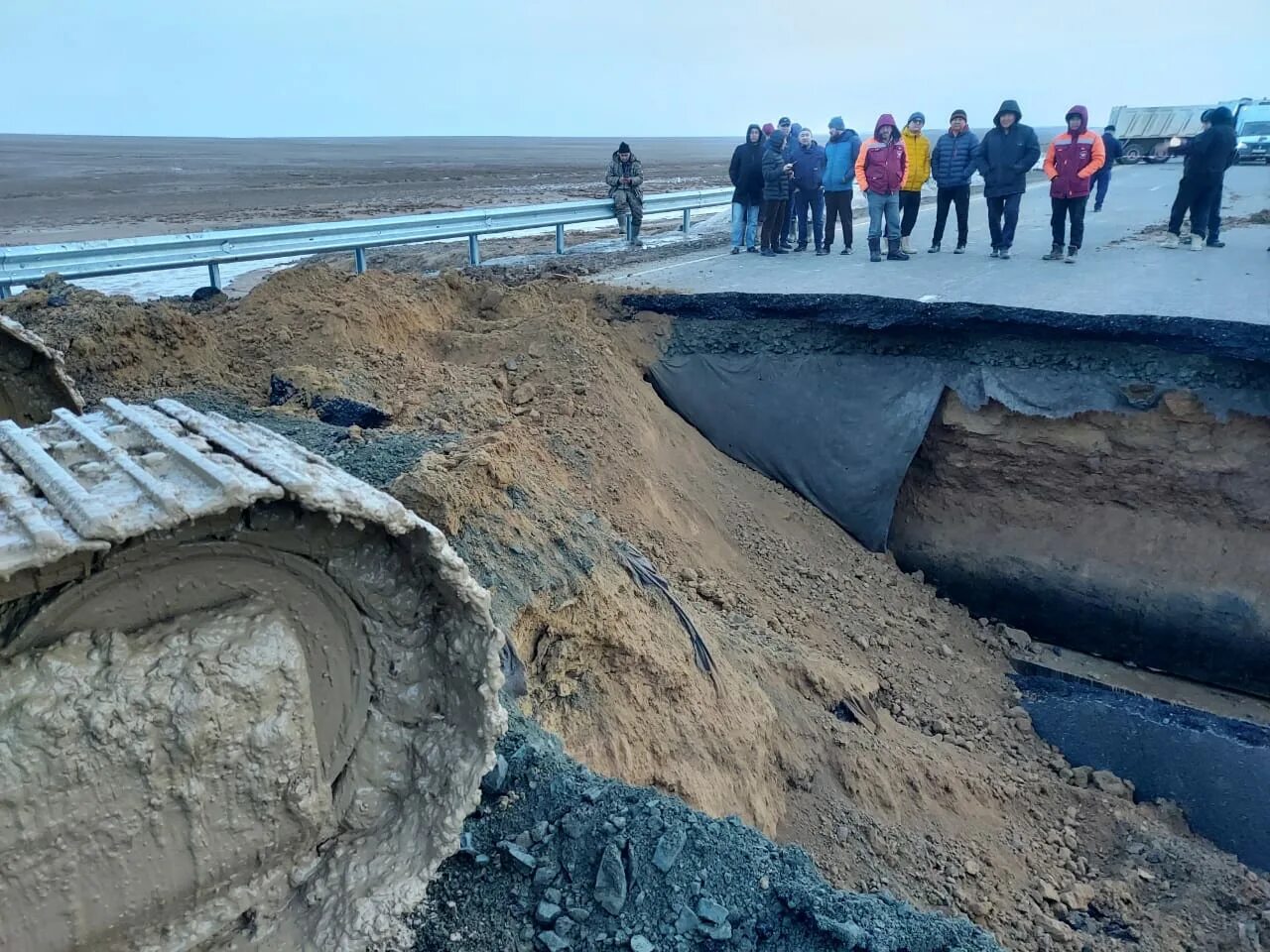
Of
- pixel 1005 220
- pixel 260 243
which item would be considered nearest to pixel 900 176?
pixel 1005 220

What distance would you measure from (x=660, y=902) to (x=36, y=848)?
1.62 metres

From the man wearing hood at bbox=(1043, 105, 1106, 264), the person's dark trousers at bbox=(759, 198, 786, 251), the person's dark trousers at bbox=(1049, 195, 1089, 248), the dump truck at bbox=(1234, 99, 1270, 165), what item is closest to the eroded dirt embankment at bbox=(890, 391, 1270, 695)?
the man wearing hood at bbox=(1043, 105, 1106, 264)

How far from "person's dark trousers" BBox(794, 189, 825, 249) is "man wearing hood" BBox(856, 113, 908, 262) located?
870mm

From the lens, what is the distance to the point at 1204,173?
10.3 metres

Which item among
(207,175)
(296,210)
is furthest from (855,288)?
(207,175)

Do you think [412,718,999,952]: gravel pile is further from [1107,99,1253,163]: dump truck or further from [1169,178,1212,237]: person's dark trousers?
[1107,99,1253,163]: dump truck

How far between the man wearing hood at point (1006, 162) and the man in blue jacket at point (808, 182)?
1.88 meters

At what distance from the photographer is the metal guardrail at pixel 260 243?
298 inches

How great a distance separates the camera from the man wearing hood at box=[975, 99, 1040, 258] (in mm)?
9664

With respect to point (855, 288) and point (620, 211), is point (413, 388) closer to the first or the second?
point (855, 288)

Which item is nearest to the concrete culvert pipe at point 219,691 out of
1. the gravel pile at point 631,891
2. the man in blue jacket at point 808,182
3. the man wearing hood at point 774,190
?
the gravel pile at point 631,891

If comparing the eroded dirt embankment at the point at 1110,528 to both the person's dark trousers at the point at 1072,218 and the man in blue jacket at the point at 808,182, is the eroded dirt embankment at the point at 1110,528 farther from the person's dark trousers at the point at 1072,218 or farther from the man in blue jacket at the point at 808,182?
the man in blue jacket at the point at 808,182

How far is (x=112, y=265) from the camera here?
7945 millimetres

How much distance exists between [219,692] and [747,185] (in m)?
10.2
